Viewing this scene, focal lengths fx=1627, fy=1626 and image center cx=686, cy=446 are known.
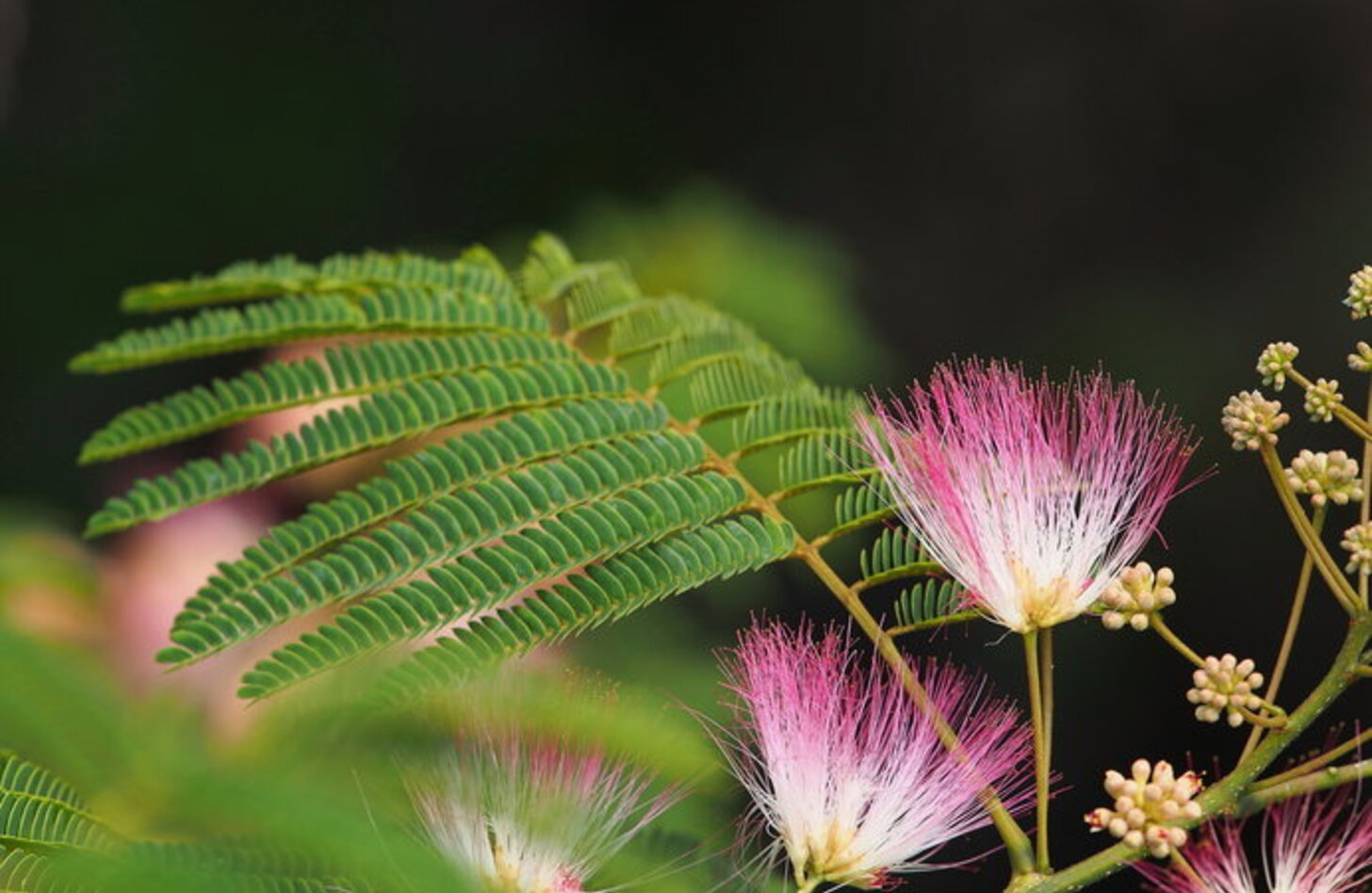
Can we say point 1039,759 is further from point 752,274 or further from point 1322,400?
point 752,274

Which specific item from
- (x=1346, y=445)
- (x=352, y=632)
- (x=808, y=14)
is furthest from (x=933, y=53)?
(x=352, y=632)

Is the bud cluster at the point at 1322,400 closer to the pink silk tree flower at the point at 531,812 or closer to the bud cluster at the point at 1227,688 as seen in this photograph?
the bud cluster at the point at 1227,688

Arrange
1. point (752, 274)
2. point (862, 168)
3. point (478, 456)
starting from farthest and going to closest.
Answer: point (862, 168) → point (752, 274) → point (478, 456)

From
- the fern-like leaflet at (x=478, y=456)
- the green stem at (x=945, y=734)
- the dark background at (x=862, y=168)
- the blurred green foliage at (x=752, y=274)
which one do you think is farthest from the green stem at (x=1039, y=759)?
the dark background at (x=862, y=168)

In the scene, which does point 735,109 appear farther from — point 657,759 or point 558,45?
point 657,759

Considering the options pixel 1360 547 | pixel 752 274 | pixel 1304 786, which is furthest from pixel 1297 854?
pixel 752 274

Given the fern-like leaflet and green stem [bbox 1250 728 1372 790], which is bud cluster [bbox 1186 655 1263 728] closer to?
green stem [bbox 1250 728 1372 790]

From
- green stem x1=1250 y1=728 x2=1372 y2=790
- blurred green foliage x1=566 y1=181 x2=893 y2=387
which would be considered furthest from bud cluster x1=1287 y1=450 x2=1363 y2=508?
blurred green foliage x1=566 y1=181 x2=893 y2=387
